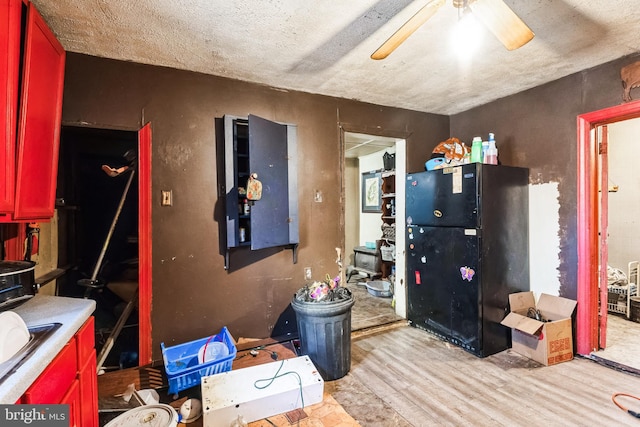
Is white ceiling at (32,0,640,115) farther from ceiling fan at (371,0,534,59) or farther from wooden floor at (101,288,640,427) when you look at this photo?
wooden floor at (101,288,640,427)

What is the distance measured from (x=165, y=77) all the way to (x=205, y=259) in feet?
4.85

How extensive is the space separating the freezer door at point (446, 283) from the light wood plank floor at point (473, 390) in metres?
0.22

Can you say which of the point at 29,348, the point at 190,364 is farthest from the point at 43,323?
the point at 190,364

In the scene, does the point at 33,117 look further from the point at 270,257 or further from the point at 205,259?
the point at 270,257

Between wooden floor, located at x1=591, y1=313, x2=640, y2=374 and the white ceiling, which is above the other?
the white ceiling

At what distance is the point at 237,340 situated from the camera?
266 centimetres

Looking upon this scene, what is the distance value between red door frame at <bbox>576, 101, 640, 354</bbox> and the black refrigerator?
420mm

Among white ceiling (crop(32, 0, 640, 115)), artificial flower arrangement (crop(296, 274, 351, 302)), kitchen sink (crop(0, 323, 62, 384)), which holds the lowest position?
artificial flower arrangement (crop(296, 274, 351, 302))

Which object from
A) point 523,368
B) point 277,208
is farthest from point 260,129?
point 523,368

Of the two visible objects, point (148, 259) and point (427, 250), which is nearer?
point (148, 259)

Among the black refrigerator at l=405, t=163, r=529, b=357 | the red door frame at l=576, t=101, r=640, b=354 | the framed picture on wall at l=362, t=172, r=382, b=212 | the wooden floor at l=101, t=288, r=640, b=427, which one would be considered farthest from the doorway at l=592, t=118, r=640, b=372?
the framed picture on wall at l=362, t=172, r=382, b=212

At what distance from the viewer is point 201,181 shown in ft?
8.23

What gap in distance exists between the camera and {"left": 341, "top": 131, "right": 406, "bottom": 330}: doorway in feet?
11.4

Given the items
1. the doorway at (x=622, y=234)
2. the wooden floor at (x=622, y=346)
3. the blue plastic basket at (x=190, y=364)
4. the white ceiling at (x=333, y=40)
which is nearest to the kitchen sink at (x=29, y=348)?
the blue plastic basket at (x=190, y=364)
